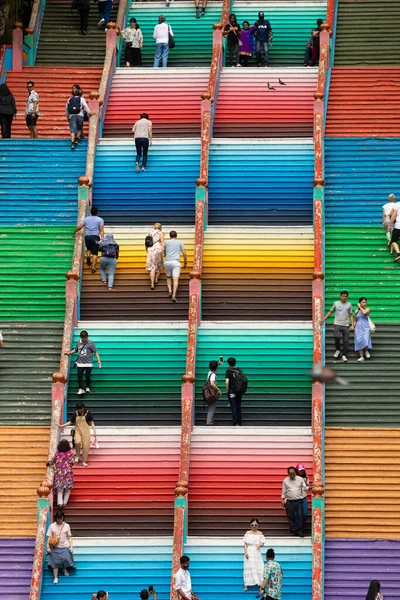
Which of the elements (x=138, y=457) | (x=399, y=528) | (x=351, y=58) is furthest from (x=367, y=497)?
(x=351, y=58)

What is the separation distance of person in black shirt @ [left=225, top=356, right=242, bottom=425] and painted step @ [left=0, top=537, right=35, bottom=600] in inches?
198

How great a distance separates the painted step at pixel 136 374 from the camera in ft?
142

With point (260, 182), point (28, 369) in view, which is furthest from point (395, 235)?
point (28, 369)

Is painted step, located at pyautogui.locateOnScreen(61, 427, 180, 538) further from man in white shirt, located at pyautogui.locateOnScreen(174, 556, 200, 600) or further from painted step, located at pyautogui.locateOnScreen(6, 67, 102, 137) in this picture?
painted step, located at pyautogui.locateOnScreen(6, 67, 102, 137)

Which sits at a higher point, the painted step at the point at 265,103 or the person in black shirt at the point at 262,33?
the person in black shirt at the point at 262,33

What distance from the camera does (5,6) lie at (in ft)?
175

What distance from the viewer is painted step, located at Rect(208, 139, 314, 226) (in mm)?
47844

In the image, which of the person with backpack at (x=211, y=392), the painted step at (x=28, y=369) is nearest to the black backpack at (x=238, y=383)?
the person with backpack at (x=211, y=392)

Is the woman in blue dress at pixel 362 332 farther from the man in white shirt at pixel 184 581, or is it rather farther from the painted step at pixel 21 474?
the man in white shirt at pixel 184 581

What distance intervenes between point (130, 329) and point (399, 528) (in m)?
7.80

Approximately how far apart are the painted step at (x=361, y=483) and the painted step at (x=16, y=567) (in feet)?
19.6

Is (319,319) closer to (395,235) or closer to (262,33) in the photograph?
(395,235)

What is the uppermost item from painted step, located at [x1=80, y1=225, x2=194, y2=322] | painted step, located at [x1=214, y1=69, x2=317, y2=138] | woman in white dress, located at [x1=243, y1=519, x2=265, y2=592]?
painted step, located at [x1=214, y1=69, x2=317, y2=138]

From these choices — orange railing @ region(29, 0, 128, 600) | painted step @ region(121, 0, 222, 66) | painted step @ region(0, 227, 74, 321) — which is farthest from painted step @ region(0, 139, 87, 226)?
painted step @ region(121, 0, 222, 66)
